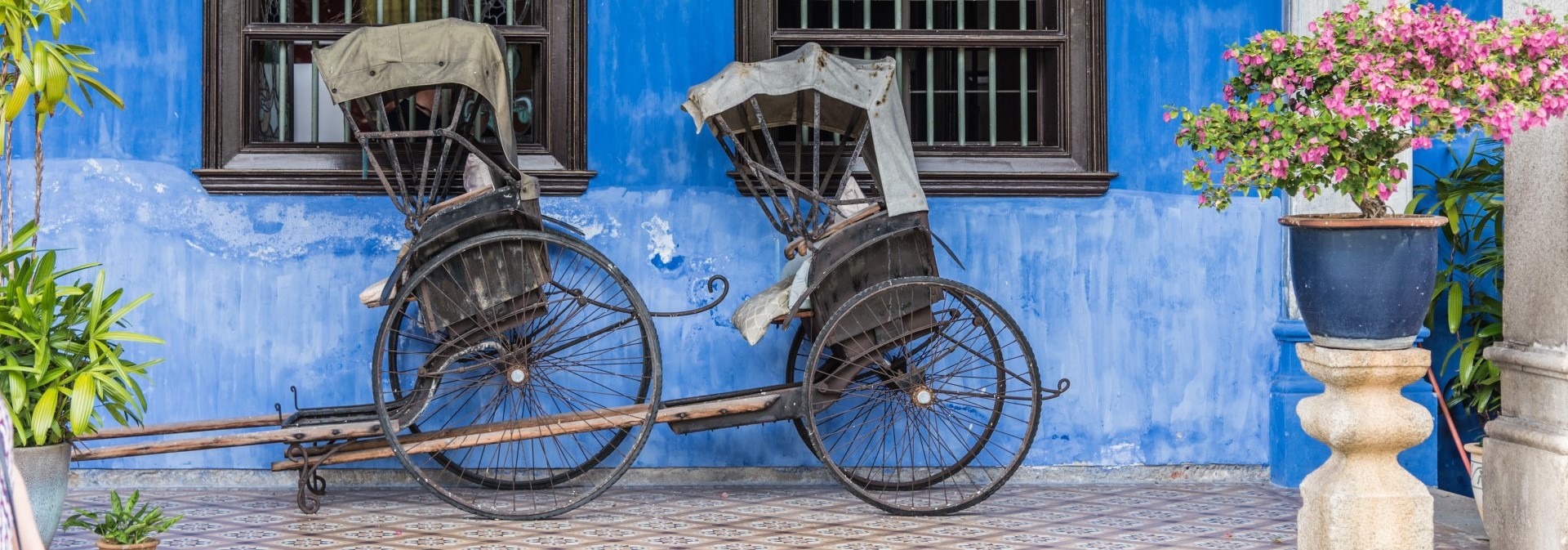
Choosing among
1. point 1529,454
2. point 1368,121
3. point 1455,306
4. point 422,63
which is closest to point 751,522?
point 422,63

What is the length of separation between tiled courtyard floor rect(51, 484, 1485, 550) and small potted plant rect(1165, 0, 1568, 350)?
1.11 meters

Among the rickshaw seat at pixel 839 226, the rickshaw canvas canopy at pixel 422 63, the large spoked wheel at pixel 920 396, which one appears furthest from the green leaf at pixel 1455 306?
the rickshaw canvas canopy at pixel 422 63

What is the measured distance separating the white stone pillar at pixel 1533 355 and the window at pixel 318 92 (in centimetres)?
355

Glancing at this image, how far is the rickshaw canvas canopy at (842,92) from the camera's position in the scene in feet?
16.8

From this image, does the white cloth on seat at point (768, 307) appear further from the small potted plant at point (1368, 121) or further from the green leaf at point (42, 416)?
the green leaf at point (42, 416)

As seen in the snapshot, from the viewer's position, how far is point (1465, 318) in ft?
20.2

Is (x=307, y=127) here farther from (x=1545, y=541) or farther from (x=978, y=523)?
(x=1545, y=541)

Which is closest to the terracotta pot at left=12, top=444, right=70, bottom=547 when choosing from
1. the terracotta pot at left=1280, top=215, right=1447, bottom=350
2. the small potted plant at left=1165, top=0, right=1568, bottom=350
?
the small potted plant at left=1165, top=0, right=1568, bottom=350

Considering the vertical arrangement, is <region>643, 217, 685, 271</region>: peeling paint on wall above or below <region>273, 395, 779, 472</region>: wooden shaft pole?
above

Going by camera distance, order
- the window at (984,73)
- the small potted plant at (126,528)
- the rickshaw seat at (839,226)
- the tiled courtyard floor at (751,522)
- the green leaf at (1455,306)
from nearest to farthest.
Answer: the small potted plant at (126,528), the tiled courtyard floor at (751,522), the rickshaw seat at (839,226), the green leaf at (1455,306), the window at (984,73)

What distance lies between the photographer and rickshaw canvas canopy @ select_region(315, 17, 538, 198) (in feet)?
16.9

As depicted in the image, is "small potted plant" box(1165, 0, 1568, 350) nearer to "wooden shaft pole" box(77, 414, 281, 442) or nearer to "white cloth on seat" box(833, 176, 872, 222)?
"white cloth on seat" box(833, 176, 872, 222)

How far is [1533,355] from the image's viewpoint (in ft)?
15.4

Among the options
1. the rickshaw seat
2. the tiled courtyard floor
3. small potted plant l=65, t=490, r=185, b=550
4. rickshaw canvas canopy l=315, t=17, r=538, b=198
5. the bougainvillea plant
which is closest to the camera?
the bougainvillea plant
